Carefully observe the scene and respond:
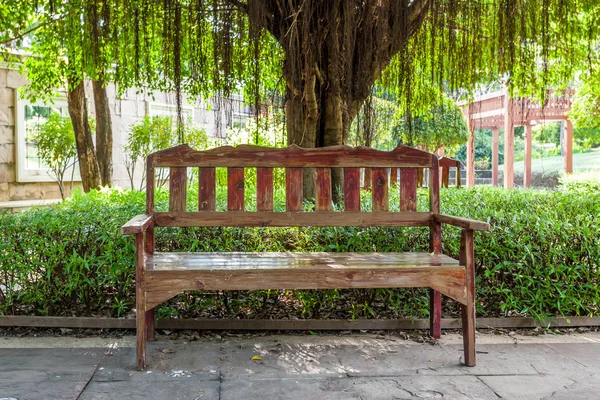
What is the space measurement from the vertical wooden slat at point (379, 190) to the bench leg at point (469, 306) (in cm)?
63

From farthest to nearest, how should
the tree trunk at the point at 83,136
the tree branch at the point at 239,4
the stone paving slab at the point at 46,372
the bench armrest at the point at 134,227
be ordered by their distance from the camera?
the tree trunk at the point at 83,136 → the tree branch at the point at 239,4 → the bench armrest at the point at 134,227 → the stone paving slab at the point at 46,372

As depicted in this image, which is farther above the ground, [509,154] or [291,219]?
[509,154]

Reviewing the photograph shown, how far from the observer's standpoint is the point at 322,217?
11.1ft

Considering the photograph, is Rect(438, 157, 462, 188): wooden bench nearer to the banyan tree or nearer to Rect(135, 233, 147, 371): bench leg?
the banyan tree

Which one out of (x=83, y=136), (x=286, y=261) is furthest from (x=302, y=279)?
(x=83, y=136)

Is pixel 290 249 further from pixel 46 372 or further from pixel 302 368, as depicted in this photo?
pixel 46 372

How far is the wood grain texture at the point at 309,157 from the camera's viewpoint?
10.9 ft

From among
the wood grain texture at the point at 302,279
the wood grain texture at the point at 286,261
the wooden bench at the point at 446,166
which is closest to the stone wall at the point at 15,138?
the wooden bench at the point at 446,166

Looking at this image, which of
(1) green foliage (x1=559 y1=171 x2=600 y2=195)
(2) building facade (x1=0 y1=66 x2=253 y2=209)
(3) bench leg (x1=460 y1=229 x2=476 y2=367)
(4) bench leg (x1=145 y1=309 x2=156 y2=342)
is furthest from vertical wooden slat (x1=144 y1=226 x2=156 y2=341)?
(1) green foliage (x1=559 y1=171 x2=600 y2=195)

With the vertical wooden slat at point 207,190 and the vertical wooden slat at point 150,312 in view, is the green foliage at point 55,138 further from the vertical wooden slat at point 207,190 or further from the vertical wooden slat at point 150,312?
the vertical wooden slat at point 207,190

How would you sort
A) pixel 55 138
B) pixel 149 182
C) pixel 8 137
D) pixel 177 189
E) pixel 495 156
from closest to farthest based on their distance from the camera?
pixel 149 182 → pixel 177 189 → pixel 55 138 → pixel 8 137 → pixel 495 156

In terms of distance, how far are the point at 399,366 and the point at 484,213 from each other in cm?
166

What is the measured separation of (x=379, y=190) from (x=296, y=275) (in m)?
0.96

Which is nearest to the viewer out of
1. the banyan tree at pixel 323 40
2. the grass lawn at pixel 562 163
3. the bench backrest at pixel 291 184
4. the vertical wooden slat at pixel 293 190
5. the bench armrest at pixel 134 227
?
the bench armrest at pixel 134 227
